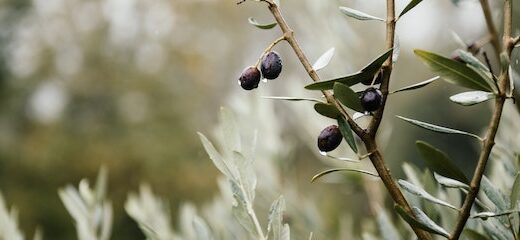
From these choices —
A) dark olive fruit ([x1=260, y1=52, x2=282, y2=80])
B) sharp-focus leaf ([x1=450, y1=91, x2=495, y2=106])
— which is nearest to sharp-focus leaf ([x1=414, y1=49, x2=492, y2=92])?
sharp-focus leaf ([x1=450, y1=91, x2=495, y2=106])

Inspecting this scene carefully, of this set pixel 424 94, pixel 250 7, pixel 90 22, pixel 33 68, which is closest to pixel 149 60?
pixel 90 22

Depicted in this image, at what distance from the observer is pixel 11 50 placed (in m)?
8.84

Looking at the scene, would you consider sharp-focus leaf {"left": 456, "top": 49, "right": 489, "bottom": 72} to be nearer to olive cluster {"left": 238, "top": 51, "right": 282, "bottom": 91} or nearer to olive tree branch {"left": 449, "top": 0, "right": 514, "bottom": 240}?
olive tree branch {"left": 449, "top": 0, "right": 514, "bottom": 240}

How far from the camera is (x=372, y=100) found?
1.51ft

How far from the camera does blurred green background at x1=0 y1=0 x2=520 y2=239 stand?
24.9ft

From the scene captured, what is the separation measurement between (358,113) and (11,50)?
8952 millimetres

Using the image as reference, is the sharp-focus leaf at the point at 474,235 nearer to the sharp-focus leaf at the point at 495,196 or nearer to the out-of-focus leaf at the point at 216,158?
the sharp-focus leaf at the point at 495,196

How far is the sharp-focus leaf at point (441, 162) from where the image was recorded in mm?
522

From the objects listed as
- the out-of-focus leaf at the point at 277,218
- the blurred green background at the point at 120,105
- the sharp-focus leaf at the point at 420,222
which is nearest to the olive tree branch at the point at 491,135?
the sharp-focus leaf at the point at 420,222

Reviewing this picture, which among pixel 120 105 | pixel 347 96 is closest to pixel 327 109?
pixel 347 96

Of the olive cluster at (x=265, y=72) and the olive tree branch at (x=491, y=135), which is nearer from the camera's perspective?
the olive tree branch at (x=491, y=135)

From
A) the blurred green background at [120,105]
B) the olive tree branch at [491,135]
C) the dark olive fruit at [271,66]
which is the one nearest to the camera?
the olive tree branch at [491,135]

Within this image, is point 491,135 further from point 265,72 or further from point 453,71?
point 265,72

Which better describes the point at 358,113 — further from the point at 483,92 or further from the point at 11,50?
the point at 11,50
